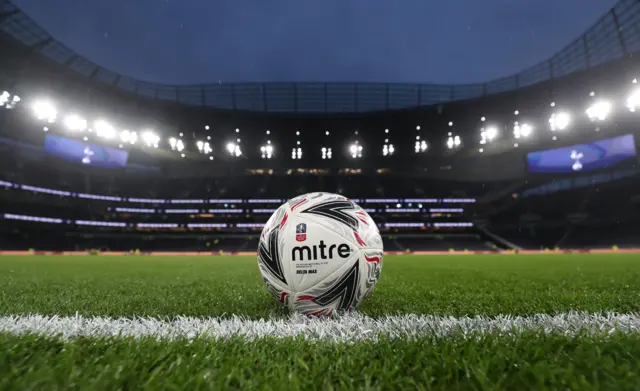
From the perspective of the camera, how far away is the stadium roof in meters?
26.2

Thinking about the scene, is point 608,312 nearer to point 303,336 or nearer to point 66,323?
point 303,336

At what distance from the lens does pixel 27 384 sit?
41.8 inches

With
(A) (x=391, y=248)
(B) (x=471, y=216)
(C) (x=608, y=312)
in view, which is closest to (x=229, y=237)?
(A) (x=391, y=248)

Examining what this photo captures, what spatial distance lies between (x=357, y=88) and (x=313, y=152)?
874 cm

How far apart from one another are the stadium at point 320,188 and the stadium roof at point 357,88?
0.71 feet

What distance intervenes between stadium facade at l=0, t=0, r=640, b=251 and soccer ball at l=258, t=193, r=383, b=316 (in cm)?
2777

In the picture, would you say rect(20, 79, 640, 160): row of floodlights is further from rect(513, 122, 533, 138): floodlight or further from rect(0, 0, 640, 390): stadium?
rect(0, 0, 640, 390): stadium

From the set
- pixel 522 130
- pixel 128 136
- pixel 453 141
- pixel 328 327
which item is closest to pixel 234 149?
pixel 128 136

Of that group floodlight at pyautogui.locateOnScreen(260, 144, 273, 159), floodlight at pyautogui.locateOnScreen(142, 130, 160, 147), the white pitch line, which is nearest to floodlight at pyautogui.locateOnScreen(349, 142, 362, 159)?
floodlight at pyautogui.locateOnScreen(260, 144, 273, 159)

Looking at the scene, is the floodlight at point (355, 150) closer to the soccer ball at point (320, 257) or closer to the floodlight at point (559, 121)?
the floodlight at point (559, 121)

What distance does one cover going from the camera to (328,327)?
2.06m

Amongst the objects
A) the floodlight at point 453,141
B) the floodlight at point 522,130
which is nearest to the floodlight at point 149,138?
the floodlight at point 453,141

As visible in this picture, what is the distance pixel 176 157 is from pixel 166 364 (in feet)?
141

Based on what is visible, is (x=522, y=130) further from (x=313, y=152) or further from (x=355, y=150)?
(x=313, y=152)
